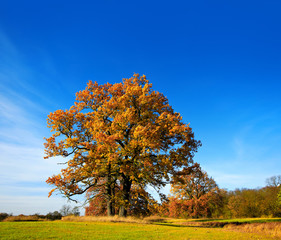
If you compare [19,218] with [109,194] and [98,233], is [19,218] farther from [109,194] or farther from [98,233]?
[98,233]

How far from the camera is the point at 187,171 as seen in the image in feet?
76.0

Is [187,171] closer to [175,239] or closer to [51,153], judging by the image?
[175,239]

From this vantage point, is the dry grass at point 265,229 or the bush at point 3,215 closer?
the dry grass at point 265,229

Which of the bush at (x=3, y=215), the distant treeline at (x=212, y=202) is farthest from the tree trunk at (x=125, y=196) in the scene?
the distant treeline at (x=212, y=202)

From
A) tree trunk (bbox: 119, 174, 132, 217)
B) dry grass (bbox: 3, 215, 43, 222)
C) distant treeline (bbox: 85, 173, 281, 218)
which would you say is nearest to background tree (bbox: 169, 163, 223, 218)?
distant treeline (bbox: 85, 173, 281, 218)

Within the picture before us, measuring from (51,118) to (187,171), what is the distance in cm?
1600

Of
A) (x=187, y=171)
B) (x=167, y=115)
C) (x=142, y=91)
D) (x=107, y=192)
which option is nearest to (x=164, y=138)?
(x=167, y=115)

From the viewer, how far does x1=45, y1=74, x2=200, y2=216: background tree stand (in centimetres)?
2111

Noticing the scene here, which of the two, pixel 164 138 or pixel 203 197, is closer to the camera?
pixel 164 138

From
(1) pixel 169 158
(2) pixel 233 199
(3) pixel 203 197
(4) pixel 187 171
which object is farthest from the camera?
(2) pixel 233 199

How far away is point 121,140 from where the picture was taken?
24.0 m

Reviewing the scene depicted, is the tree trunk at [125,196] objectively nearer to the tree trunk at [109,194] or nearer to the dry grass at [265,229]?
the tree trunk at [109,194]

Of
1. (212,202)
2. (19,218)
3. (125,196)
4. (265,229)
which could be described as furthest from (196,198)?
(19,218)

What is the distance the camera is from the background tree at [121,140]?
2111 centimetres
